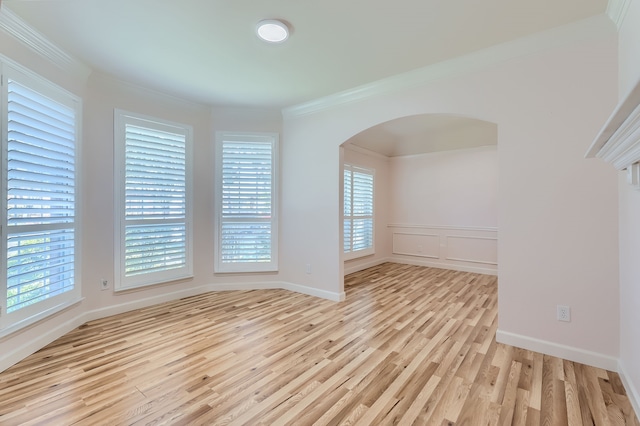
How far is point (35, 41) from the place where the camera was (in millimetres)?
2441

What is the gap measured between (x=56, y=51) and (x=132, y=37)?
783 millimetres

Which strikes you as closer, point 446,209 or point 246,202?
point 246,202

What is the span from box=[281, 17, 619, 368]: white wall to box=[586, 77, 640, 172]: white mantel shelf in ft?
2.43

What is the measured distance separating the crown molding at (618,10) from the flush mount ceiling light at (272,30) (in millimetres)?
2298

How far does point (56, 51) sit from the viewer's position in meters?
2.63

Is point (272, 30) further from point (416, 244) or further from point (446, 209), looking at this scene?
point (416, 244)

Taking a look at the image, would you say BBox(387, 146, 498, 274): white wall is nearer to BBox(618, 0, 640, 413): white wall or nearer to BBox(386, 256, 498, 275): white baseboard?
BBox(386, 256, 498, 275): white baseboard

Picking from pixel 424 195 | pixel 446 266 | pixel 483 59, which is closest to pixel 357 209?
pixel 424 195

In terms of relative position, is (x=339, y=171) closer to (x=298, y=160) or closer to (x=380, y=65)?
(x=298, y=160)

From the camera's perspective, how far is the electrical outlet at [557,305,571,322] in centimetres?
238

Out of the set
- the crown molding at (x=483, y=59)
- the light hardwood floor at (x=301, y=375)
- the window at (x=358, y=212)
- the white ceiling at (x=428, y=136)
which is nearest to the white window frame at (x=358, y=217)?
the window at (x=358, y=212)

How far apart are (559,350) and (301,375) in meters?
2.09

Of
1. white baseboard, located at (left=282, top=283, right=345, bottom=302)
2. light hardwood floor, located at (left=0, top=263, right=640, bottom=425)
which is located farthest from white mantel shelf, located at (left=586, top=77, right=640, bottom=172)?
white baseboard, located at (left=282, top=283, right=345, bottom=302)

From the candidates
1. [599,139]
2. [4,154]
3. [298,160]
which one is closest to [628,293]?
[599,139]
